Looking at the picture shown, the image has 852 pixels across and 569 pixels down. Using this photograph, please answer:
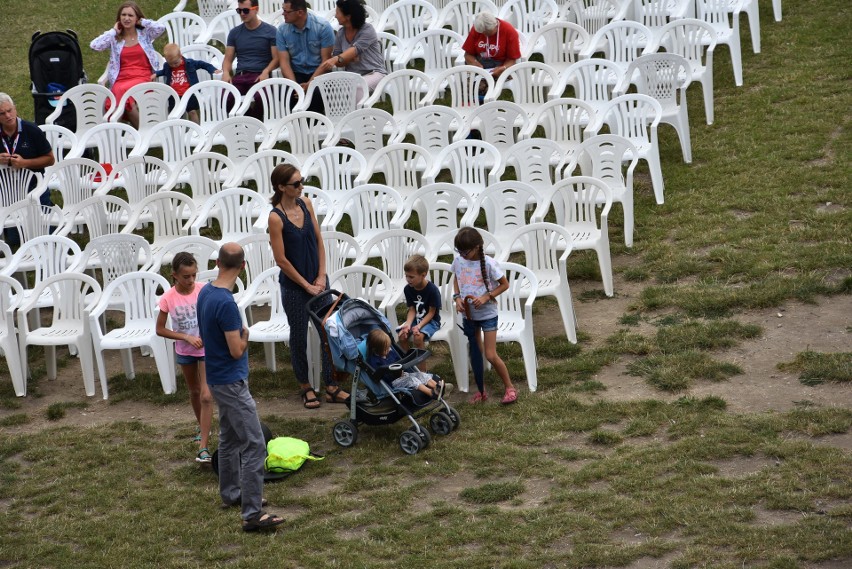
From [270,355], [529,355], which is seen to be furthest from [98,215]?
[529,355]

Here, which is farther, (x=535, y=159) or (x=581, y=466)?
(x=535, y=159)

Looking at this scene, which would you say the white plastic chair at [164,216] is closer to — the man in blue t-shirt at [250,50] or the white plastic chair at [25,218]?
the white plastic chair at [25,218]

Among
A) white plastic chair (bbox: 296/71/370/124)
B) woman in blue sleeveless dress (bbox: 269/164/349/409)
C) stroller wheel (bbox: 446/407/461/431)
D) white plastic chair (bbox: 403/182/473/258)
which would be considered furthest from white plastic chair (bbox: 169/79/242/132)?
stroller wheel (bbox: 446/407/461/431)

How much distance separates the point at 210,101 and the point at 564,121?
12.4 ft

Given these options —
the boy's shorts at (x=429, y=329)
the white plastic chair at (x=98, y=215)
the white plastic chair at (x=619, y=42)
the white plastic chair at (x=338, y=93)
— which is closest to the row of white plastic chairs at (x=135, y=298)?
the boy's shorts at (x=429, y=329)

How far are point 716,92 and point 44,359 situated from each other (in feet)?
24.9

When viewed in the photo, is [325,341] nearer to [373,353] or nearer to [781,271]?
[373,353]

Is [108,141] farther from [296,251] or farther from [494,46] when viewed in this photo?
[296,251]

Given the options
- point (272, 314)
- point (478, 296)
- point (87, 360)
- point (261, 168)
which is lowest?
point (87, 360)

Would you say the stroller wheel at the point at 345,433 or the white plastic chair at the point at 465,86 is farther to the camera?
the white plastic chair at the point at 465,86

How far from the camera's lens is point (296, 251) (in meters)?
9.15

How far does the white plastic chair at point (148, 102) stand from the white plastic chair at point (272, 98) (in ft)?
2.43

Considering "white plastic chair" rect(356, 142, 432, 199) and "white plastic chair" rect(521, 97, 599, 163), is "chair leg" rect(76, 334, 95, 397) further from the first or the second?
"white plastic chair" rect(521, 97, 599, 163)

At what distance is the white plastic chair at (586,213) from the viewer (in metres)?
10.6
